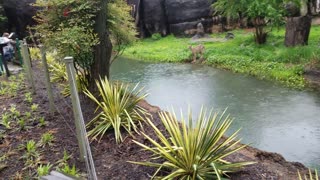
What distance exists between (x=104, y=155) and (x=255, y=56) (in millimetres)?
8485

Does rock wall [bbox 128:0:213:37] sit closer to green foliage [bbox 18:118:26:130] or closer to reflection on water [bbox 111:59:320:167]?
reflection on water [bbox 111:59:320:167]

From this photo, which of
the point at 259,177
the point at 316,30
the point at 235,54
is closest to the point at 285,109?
the point at 259,177

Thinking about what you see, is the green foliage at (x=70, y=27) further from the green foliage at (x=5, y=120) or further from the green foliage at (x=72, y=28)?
the green foliage at (x=5, y=120)

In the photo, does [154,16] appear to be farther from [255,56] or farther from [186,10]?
[255,56]

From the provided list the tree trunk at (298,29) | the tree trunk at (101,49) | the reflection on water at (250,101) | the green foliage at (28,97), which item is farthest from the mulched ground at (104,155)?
the tree trunk at (298,29)

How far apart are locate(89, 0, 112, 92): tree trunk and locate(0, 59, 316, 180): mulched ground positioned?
0.63 meters

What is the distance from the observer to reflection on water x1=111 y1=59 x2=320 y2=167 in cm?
510

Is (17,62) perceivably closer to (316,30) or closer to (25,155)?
(25,155)

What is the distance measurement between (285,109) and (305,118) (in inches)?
24.3

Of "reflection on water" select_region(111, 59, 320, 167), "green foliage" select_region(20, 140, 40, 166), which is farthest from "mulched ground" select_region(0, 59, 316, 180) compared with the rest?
"reflection on water" select_region(111, 59, 320, 167)

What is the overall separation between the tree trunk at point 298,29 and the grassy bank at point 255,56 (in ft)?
1.04

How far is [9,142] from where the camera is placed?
4059mm

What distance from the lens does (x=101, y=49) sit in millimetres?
5312

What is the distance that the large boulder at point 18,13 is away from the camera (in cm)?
1702
